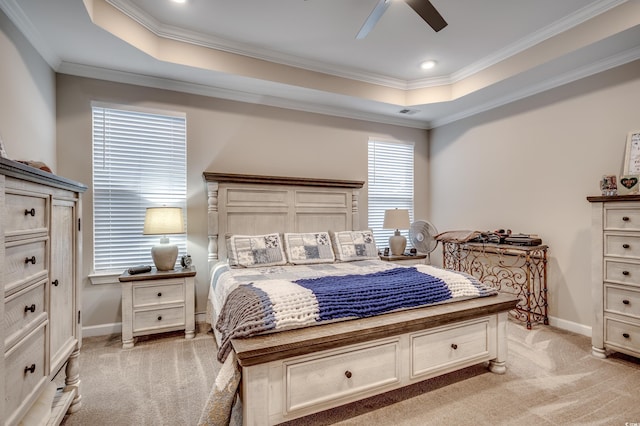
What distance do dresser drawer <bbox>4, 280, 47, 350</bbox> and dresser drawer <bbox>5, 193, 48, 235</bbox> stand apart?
0.25m

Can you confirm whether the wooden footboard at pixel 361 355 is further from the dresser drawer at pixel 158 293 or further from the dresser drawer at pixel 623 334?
the dresser drawer at pixel 158 293

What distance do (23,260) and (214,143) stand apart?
255 centimetres

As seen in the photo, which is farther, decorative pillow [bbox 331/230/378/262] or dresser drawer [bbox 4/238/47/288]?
decorative pillow [bbox 331/230/378/262]

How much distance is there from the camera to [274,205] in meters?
3.70

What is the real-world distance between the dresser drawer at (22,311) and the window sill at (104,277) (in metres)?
1.89

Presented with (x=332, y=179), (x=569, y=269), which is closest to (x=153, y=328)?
(x=332, y=179)

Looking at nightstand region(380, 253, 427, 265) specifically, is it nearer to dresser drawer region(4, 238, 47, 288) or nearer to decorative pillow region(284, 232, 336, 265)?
decorative pillow region(284, 232, 336, 265)

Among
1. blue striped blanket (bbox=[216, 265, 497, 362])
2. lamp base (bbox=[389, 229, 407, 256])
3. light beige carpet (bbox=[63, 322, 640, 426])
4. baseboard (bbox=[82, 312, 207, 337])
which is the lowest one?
light beige carpet (bbox=[63, 322, 640, 426])

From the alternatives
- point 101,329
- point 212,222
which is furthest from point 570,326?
point 101,329

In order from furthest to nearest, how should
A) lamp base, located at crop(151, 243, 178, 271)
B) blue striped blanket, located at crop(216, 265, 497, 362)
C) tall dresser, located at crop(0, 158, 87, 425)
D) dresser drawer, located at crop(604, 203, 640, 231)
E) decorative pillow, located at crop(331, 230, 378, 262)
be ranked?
decorative pillow, located at crop(331, 230, 378, 262) < lamp base, located at crop(151, 243, 178, 271) < dresser drawer, located at crop(604, 203, 640, 231) < blue striped blanket, located at crop(216, 265, 497, 362) < tall dresser, located at crop(0, 158, 87, 425)

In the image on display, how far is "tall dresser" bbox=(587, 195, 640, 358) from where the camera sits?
239cm

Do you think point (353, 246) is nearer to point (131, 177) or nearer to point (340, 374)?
point (340, 374)

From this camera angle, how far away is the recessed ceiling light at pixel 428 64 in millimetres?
3551

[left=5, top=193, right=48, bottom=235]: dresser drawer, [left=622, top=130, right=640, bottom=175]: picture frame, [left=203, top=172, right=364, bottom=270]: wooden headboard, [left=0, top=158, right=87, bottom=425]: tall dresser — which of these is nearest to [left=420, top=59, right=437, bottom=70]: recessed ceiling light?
[left=203, top=172, right=364, bottom=270]: wooden headboard
